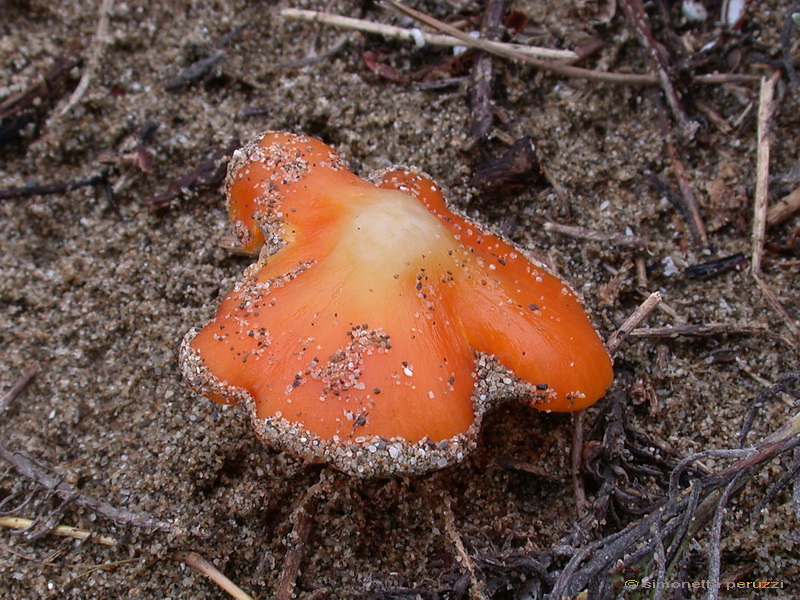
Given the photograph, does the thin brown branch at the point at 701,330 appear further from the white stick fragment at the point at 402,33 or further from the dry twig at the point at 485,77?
the white stick fragment at the point at 402,33

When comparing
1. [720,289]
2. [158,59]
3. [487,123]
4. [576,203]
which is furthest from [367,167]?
[720,289]

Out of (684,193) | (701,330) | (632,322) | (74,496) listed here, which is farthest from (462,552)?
(684,193)

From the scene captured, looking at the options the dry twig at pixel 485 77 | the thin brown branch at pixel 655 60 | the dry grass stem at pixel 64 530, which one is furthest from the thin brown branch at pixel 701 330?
the dry grass stem at pixel 64 530

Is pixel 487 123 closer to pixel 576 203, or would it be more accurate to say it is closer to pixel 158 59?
pixel 576 203

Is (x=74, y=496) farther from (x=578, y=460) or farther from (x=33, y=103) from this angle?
(x=33, y=103)

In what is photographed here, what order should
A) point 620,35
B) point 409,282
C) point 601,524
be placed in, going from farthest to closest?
point 620,35 → point 601,524 → point 409,282

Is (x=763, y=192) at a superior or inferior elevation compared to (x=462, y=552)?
superior
